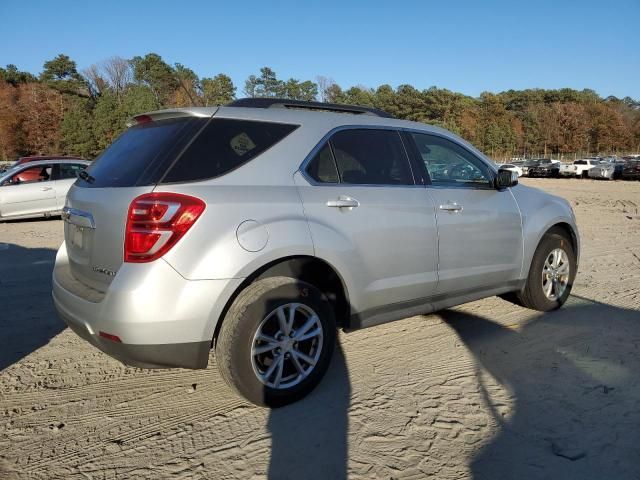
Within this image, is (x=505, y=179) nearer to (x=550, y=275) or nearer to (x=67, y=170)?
(x=550, y=275)

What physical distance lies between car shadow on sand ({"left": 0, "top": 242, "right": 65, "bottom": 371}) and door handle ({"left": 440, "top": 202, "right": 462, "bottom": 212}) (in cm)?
340

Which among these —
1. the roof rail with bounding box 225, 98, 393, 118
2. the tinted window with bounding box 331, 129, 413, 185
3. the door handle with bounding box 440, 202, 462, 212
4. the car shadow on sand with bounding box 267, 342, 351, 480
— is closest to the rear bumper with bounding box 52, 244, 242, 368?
the car shadow on sand with bounding box 267, 342, 351, 480

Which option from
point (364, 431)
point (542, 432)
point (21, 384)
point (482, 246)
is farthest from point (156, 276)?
point (482, 246)

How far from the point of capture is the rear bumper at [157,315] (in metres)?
2.54

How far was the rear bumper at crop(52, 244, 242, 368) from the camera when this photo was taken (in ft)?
8.33

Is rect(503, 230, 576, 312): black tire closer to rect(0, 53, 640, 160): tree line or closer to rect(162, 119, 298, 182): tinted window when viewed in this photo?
rect(162, 119, 298, 182): tinted window

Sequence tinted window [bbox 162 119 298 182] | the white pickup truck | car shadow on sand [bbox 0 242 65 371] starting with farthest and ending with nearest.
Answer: the white pickup truck < car shadow on sand [bbox 0 242 65 371] < tinted window [bbox 162 119 298 182]

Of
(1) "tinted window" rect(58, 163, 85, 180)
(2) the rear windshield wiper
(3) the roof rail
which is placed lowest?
(2) the rear windshield wiper

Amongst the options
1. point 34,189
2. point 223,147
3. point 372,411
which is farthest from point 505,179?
point 34,189

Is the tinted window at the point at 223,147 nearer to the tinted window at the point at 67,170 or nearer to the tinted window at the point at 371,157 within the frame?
the tinted window at the point at 371,157

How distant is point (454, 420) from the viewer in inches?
111

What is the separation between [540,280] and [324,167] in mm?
2605

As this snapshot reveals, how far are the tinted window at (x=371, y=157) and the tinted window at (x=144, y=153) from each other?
96cm

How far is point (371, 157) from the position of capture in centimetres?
352
